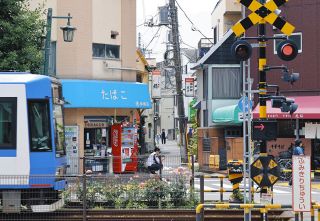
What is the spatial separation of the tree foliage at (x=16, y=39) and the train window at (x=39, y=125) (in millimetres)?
6560

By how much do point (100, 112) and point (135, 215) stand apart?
658 inches

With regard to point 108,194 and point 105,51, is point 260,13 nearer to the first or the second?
point 108,194

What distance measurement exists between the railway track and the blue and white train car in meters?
0.31

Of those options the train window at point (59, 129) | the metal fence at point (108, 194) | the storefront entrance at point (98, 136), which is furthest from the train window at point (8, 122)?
the storefront entrance at point (98, 136)

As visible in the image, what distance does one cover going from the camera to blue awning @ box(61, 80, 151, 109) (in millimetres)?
28547

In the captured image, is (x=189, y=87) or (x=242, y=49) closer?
(x=242, y=49)

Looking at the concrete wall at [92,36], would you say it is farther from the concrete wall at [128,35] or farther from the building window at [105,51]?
the building window at [105,51]

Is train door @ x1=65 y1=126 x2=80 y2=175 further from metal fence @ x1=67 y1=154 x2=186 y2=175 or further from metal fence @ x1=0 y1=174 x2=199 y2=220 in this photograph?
metal fence @ x1=0 y1=174 x2=199 y2=220

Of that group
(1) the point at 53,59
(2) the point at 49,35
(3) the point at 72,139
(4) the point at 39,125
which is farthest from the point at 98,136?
(4) the point at 39,125

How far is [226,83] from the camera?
118 ft

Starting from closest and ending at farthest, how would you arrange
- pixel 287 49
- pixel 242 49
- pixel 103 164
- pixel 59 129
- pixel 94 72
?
pixel 242 49 → pixel 287 49 → pixel 59 129 → pixel 103 164 → pixel 94 72

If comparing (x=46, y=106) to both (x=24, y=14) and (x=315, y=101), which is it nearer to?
(x=24, y=14)

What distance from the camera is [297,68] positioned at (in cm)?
3180

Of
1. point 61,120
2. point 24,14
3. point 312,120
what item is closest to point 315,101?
point 312,120
